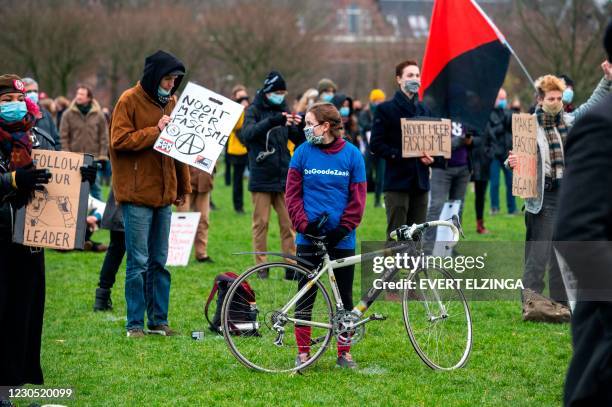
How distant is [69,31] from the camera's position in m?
45.4

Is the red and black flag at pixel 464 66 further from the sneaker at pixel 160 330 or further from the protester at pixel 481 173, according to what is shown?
the protester at pixel 481 173

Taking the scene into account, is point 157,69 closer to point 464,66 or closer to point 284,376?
point 284,376

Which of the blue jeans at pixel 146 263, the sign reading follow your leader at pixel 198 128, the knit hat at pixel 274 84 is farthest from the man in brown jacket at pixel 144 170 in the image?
the knit hat at pixel 274 84

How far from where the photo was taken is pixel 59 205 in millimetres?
6875

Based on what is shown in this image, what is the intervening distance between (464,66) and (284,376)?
192 inches

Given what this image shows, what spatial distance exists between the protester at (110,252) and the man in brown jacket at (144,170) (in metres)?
1.12

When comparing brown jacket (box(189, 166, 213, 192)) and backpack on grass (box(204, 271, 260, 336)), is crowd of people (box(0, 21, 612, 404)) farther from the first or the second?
brown jacket (box(189, 166, 213, 192))

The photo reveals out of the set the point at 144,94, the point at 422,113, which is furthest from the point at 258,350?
the point at 422,113

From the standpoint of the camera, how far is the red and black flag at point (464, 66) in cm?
1115

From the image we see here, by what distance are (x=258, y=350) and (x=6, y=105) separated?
2.41 m

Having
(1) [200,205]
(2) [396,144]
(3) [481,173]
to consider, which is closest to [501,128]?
(3) [481,173]

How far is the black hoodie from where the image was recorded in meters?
8.43

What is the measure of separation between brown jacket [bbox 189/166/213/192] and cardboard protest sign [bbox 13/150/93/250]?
6.38 m

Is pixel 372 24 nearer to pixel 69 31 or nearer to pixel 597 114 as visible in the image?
pixel 69 31
